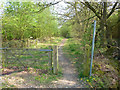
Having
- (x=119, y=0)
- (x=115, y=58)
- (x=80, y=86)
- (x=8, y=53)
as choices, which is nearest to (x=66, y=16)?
(x=119, y=0)

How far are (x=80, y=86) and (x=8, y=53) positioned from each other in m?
3.88

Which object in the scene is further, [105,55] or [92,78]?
[105,55]

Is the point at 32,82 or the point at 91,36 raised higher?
the point at 91,36

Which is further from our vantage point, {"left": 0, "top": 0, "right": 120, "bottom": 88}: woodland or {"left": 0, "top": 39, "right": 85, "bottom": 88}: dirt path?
{"left": 0, "top": 0, "right": 120, "bottom": 88}: woodland

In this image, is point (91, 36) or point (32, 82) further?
point (91, 36)

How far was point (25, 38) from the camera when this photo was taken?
11.5 m

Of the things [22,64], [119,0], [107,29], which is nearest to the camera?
[22,64]

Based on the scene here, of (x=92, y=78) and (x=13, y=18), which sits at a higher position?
(x=13, y=18)

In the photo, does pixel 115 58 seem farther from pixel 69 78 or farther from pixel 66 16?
pixel 66 16

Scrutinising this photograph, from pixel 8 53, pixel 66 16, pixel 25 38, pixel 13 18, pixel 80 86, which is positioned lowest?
pixel 80 86

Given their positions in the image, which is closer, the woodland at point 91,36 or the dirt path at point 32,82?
the dirt path at point 32,82

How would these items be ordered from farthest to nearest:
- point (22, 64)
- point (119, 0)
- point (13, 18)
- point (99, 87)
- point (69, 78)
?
point (13, 18)
point (119, 0)
point (22, 64)
point (69, 78)
point (99, 87)

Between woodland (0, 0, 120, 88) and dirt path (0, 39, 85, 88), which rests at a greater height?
woodland (0, 0, 120, 88)

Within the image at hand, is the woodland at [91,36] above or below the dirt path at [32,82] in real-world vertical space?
above
